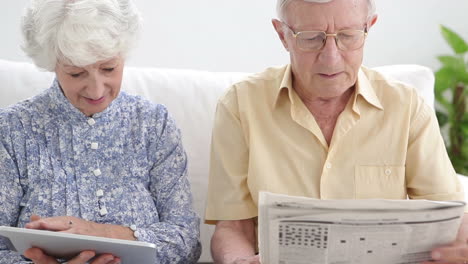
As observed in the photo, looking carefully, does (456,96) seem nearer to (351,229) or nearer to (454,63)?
(454,63)

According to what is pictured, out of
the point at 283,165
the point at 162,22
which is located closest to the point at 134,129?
the point at 283,165

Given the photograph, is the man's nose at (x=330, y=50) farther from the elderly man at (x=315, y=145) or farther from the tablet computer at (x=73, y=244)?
the tablet computer at (x=73, y=244)

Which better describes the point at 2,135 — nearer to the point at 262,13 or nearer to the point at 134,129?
the point at 134,129

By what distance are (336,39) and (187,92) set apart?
0.66m

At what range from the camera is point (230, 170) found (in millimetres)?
1773

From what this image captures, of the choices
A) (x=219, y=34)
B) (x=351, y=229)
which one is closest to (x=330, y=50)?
(x=351, y=229)

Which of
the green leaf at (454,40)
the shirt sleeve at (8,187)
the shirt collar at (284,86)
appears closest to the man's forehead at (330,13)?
the shirt collar at (284,86)

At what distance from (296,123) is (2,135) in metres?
0.76

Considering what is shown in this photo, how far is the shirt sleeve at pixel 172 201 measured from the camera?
1.74 meters

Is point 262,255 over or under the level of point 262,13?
under

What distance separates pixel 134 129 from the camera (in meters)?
1.82

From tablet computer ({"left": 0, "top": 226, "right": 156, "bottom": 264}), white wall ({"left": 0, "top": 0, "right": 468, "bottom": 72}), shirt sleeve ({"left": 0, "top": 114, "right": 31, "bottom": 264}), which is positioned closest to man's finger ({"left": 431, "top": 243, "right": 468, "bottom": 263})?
tablet computer ({"left": 0, "top": 226, "right": 156, "bottom": 264})

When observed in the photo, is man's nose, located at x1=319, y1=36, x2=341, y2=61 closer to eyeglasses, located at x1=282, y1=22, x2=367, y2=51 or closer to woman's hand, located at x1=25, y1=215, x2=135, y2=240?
eyeglasses, located at x1=282, y1=22, x2=367, y2=51

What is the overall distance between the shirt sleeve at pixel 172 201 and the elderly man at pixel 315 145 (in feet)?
0.23
